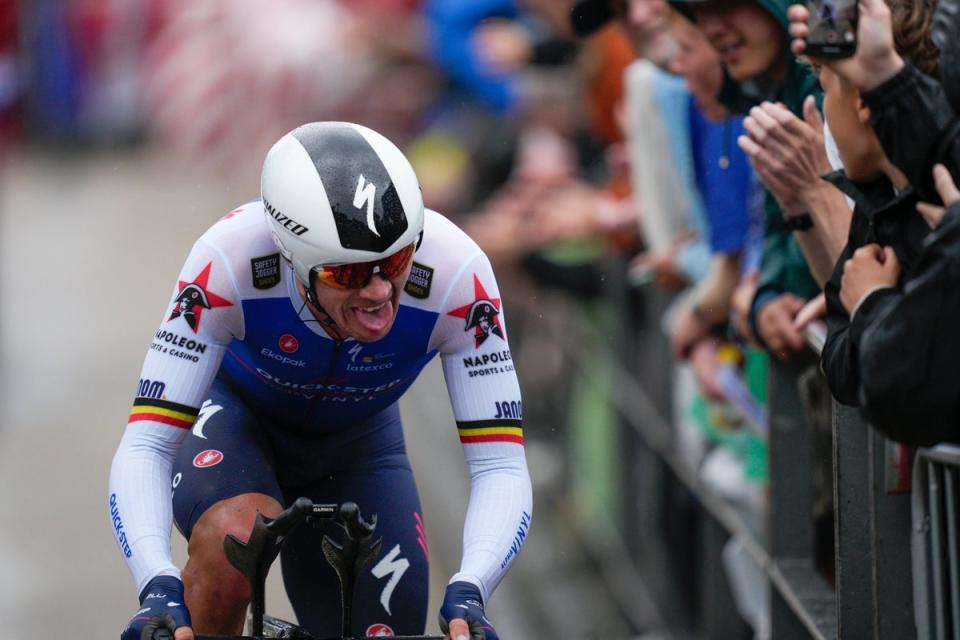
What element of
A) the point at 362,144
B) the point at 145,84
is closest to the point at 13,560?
the point at 362,144

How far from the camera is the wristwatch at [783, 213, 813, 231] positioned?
15.9ft

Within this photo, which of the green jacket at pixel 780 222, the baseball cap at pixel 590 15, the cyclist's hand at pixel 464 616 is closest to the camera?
the cyclist's hand at pixel 464 616

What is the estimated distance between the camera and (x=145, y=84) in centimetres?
2214

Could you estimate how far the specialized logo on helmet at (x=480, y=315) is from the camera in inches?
174

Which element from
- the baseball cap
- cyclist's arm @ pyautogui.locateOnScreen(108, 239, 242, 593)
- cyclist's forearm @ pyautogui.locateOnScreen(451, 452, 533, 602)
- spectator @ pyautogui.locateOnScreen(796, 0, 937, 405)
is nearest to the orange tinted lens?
cyclist's arm @ pyautogui.locateOnScreen(108, 239, 242, 593)

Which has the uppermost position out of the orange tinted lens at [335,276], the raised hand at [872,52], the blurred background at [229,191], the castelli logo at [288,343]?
the raised hand at [872,52]

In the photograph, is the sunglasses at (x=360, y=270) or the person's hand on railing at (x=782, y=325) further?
the person's hand on railing at (x=782, y=325)

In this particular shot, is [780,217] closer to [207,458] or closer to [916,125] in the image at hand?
[916,125]

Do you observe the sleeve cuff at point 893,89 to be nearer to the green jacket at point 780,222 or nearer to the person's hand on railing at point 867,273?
the person's hand on railing at point 867,273

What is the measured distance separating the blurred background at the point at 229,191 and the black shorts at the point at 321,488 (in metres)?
0.81

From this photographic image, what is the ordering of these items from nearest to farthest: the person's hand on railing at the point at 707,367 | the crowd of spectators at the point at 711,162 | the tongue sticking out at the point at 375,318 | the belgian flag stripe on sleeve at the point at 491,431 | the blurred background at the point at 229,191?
the crowd of spectators at the point at 711,162, the tongue sticking out at the point at 375,318, the belgian flag stripe on sleeve at the point at 491,431, the person's hand on railing at the point at 707,367, the blurred background at the point at 229,191

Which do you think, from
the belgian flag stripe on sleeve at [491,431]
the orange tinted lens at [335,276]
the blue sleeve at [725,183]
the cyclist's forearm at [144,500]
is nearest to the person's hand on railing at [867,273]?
the belgian flag stripe on sleeve at [491,431]

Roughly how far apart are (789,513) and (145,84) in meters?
17.9

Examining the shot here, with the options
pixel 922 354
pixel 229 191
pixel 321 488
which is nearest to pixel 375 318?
pixel 321 488
